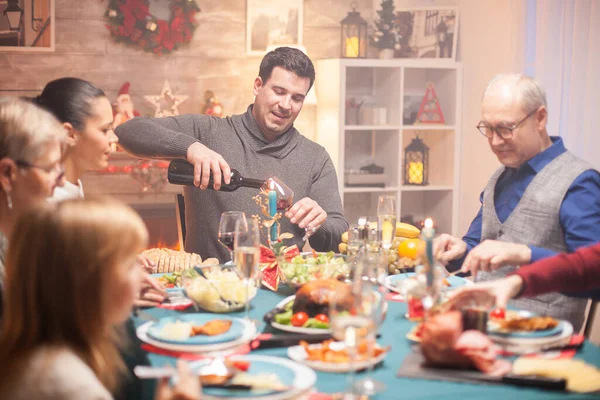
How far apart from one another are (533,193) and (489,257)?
63cm

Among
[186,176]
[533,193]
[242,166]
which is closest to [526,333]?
[533,193]

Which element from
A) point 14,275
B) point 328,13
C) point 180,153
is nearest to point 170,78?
point 328,13

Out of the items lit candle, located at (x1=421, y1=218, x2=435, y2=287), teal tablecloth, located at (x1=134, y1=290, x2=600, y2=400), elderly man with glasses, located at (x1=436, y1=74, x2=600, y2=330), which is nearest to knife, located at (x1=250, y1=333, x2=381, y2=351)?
teal tablecloth, located at (x1=134, y1=290, x2=600, y2=400)

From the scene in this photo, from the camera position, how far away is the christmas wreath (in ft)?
15.3

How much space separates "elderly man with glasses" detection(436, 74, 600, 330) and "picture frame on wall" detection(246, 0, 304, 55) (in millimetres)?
2649

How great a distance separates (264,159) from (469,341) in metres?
1.93

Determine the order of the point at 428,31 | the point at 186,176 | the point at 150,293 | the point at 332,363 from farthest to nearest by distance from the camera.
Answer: the point at 428,31 → the point at 186,176 → the point at 150,293 → the point at 332,363

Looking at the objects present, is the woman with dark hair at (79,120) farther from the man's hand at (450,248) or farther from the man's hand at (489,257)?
the man's hand at (489,257)

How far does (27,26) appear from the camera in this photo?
453cm

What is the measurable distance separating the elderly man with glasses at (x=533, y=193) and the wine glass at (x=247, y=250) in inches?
26.3

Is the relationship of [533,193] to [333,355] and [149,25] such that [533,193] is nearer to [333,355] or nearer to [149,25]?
[333,355]

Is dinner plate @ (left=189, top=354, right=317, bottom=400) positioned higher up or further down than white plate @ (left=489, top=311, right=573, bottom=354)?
further down

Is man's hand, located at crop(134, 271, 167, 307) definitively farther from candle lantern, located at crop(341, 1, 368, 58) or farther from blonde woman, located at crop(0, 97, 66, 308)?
candle lantern, located at crop(341, 1, 368, 58)

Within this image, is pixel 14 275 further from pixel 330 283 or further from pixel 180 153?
pixel 180 153
